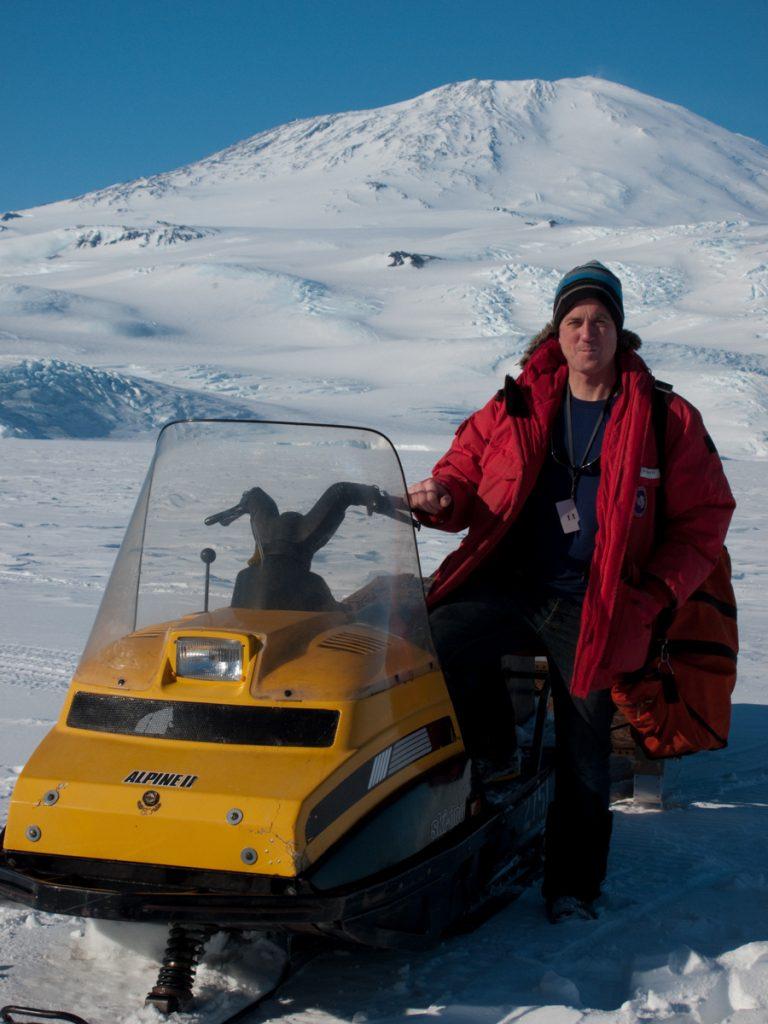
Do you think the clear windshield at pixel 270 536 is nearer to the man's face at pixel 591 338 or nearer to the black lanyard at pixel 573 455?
the black lanyard at pixel 573 455

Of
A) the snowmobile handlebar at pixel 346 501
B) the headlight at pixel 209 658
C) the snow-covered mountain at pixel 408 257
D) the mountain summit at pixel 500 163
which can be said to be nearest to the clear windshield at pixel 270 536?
the snowmobile handlebar at pixel 346 501

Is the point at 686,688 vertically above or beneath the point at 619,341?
beneath

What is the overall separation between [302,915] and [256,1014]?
1.26ft

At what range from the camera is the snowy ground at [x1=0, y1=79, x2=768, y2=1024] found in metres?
2.38

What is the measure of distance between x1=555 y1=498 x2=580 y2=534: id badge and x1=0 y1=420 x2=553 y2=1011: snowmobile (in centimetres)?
40

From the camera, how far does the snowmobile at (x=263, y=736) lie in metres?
2.03

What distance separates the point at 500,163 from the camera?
102250 mm

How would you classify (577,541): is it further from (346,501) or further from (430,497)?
(346,501)

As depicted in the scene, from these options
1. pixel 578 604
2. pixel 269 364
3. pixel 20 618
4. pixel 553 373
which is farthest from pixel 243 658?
pixel 269 364

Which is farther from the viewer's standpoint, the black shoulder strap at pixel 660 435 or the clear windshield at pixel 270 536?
the black shoulder strap at pixel 660 435

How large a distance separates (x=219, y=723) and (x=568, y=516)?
102 centimetres

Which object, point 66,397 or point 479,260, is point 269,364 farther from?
point 479,260

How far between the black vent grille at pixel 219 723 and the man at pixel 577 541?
62 centimetres

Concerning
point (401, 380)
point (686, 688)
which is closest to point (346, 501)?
point (686, 688)
